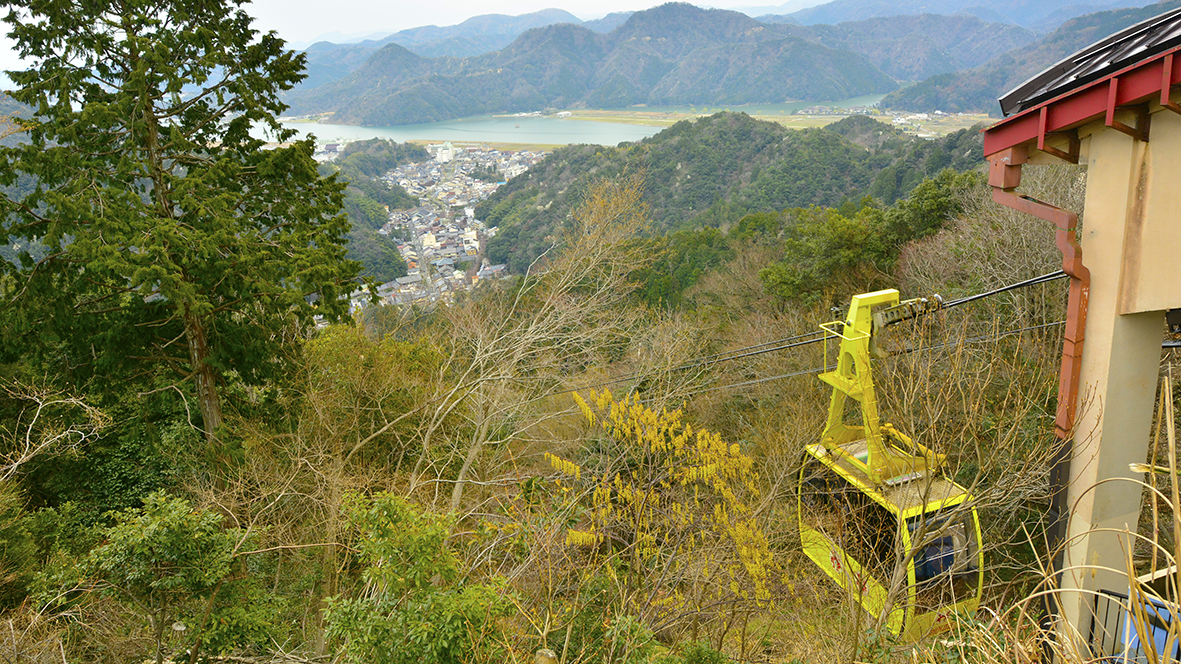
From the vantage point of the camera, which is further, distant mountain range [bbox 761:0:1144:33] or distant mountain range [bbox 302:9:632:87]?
distant mountain range [bbox 302:9:632:87]

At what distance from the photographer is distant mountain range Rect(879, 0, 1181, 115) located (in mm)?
52938

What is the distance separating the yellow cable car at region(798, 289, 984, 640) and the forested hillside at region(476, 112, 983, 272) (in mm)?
26810

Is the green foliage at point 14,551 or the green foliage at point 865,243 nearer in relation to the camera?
the green foliage at point 14,551

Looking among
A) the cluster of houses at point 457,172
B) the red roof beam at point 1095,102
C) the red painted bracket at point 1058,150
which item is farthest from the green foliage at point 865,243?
the cluster of houses at point 457,172

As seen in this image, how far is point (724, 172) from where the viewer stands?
47.0 meters

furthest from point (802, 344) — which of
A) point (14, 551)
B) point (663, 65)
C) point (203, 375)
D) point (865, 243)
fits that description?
point (663, 65)

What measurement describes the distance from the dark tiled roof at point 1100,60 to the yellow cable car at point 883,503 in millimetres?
1750

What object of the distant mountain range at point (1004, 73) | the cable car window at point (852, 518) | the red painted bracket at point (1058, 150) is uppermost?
the distant mountain range at point (1004, 73)

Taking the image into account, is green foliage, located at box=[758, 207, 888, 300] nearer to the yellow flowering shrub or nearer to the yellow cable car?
the yellow flowering shrub

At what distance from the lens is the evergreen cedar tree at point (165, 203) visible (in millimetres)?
7594

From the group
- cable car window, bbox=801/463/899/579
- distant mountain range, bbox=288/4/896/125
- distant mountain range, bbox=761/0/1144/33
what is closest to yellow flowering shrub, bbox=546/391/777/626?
cable car window, bbox=801/463/899/579

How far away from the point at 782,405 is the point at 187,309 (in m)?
10.4

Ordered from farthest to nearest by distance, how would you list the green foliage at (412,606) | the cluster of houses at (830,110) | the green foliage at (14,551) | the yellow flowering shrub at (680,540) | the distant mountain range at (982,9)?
the distant mountain range at (982,9)
the cluster of houses at (830,110)
the green foliage at (14,551)
the yellow flowering shrub at (680,540)
the green foliage at (412,606)

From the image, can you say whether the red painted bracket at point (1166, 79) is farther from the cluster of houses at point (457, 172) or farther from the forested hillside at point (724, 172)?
the cluster of houses at point (457, 172)
